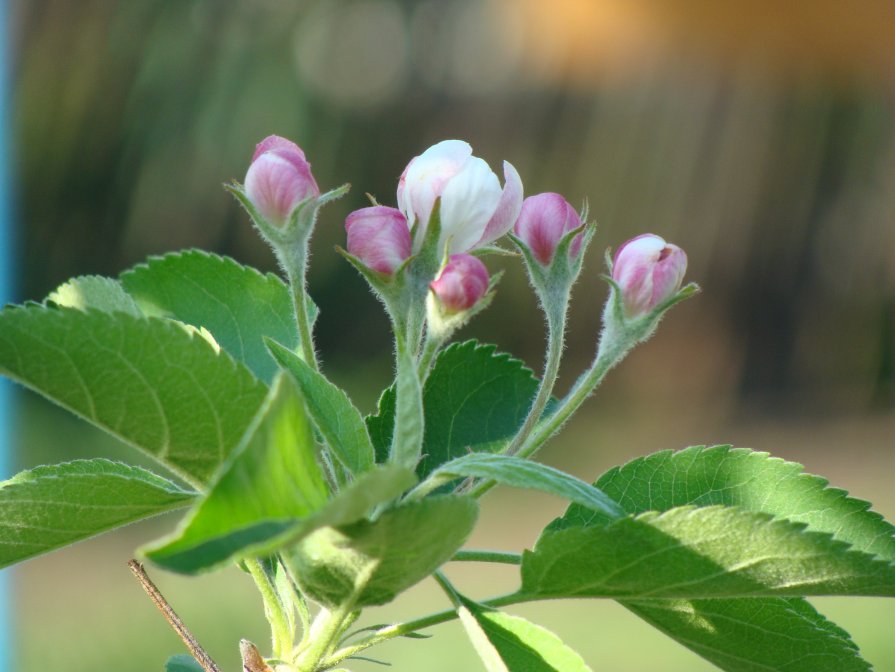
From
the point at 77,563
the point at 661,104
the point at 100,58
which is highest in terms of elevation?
the point at 661,104

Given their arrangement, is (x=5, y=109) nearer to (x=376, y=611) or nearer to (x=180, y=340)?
(x=376, y=611)

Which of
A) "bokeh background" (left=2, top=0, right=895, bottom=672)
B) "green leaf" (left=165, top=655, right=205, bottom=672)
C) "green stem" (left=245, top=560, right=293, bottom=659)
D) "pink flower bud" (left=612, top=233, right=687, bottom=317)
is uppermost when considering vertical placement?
"bokeh background" (left=2, top=0, right=895, bottom=672)

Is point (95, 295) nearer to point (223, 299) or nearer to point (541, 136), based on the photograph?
point (223, 299)

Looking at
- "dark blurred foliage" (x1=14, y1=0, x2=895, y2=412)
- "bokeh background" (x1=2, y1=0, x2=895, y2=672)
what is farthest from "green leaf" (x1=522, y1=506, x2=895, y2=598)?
"dark blurred foliage" (x1=14, y1=0, x2=895, y2=412)

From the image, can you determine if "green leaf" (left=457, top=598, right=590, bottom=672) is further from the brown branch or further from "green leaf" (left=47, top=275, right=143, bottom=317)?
"green leaf" (left=47, top=275, right=143, bottom=317)

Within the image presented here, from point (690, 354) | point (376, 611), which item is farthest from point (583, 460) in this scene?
point (376, 611)

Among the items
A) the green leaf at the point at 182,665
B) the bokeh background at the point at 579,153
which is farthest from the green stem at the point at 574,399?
the bokeh background at the point at 579,153

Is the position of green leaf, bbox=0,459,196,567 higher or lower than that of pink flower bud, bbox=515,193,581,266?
lower
